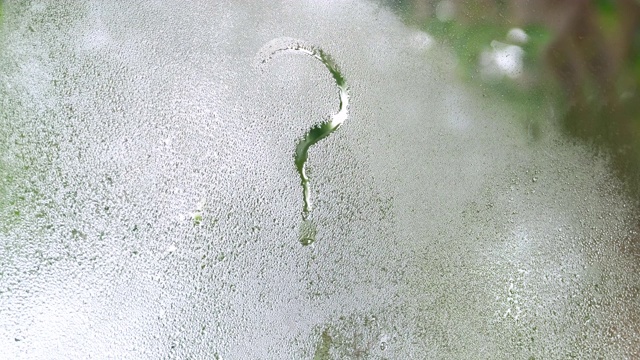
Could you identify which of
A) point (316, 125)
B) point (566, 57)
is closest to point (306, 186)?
point (316, 125)

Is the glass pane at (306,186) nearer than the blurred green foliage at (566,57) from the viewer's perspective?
Yes

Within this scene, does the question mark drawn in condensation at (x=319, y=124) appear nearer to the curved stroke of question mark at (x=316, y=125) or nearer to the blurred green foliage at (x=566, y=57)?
the curved stroke of question mark at (x=316, y=125)

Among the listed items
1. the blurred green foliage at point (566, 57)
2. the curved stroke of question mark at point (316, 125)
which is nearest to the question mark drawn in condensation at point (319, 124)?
the curved stroke of question mark at point (316, 125)

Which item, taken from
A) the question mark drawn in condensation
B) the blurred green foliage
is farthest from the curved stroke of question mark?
the blurred green foliage

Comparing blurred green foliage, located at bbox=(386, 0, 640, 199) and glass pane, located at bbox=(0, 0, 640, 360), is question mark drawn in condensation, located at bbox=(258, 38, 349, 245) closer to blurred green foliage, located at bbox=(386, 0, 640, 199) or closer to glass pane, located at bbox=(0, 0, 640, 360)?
glass pane, located at bbox=(0, 0, 640, 360)

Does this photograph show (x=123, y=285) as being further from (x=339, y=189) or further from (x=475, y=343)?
(x=475, y=343)

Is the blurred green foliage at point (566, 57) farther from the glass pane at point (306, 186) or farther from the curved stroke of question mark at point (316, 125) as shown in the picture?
the curved stroke of question mark at point (316, 125)

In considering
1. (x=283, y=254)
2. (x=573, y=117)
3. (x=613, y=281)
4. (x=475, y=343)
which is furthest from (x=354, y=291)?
(x=573, y=117)
